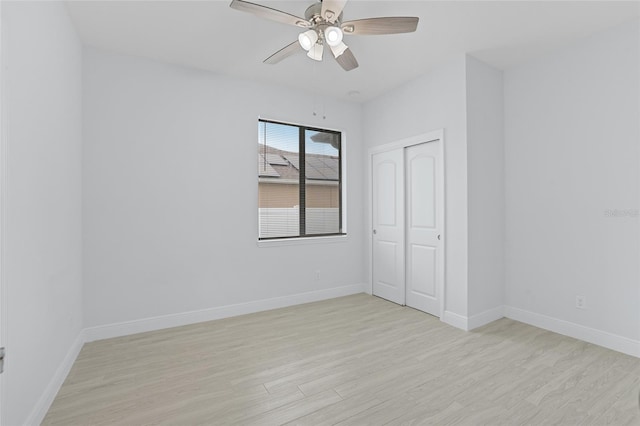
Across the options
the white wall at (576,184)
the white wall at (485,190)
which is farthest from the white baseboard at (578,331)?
the white wall at (485,190)

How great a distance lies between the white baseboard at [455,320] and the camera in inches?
127

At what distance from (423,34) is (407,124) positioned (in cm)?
123

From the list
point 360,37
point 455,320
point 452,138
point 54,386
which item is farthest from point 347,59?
point 54,386

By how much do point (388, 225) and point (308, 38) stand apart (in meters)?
2.70

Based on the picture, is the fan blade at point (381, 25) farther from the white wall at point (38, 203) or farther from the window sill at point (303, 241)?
the window sill at point (303, 241)

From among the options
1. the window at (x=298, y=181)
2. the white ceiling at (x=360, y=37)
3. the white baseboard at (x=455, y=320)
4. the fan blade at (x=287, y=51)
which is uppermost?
the white ceiling at (x=360, y=37)

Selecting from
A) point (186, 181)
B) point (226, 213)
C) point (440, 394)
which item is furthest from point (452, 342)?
point (186, 181)

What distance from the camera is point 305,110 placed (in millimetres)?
4211

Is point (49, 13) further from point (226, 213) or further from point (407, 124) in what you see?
point (407, 124)

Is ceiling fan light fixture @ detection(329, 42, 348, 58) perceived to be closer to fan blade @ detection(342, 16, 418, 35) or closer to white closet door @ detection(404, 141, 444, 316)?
fan blade @ detection(342, 16, 418, 35)

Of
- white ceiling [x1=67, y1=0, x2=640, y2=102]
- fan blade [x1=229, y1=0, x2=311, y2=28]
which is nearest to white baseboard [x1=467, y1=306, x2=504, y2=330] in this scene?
white ceiling [x1=67, y1=0, x2=640, y2=102]

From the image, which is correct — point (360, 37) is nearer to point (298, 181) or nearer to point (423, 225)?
point (298, 181)

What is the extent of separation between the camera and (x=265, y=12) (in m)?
2.02

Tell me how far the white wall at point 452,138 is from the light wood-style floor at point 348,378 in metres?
0.52
